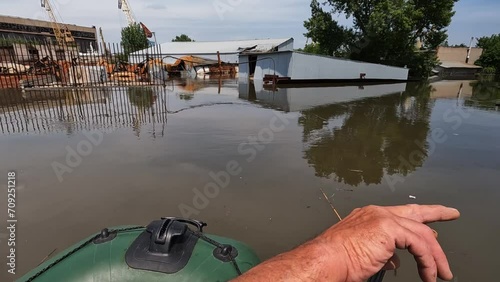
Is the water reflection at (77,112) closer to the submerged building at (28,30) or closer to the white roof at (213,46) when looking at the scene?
the white roof at (213,46)

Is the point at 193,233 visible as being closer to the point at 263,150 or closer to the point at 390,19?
the point at 263,150

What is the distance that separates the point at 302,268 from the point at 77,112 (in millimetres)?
11545

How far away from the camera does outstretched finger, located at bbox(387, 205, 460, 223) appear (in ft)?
3.92

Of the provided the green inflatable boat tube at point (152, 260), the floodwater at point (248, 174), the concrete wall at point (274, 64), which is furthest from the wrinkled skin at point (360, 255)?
the concrete wall at point (274, 64)

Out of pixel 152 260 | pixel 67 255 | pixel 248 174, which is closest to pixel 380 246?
pixel 152 260

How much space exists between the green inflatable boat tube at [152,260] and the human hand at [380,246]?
72cm

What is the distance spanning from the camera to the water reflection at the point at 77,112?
8141 mm

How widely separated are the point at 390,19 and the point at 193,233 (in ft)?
107

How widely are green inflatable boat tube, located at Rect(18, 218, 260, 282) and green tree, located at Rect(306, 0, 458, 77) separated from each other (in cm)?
3189

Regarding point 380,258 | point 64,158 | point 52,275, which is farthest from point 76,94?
point 380,258

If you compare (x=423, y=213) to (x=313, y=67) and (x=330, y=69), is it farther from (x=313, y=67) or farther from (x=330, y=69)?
(x=330, y=69)

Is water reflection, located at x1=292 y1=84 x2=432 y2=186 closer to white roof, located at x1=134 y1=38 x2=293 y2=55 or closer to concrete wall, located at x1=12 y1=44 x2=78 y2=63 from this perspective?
concrete wall, located at x1=12 y1=44 x2=78 y2=63

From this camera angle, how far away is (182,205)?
4047 millimetres

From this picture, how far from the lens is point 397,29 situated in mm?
28562
